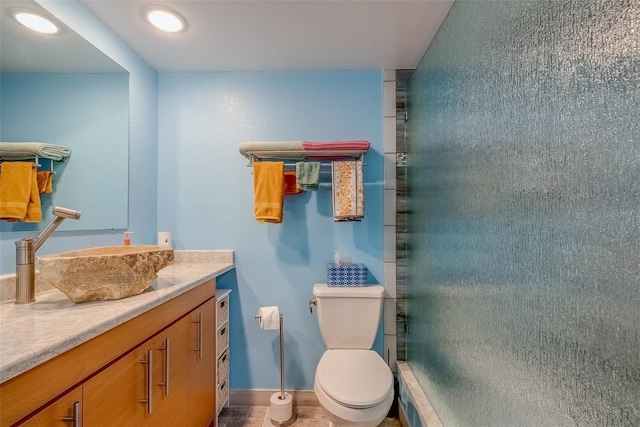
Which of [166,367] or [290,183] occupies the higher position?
[290,183]

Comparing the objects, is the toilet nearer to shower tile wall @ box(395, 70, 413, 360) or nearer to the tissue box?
the tissue box

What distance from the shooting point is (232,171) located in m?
2.01

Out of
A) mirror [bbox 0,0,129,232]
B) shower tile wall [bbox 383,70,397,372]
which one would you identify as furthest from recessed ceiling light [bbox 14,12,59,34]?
shower tile wall [bbox 383,70,397,372]

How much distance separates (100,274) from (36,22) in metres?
1.05

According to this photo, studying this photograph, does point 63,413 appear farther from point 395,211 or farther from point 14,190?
point 395,211

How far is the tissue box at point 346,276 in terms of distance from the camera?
1839 millimetres

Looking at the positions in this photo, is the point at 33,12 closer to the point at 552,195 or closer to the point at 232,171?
the point at 232,171

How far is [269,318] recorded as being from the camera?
5.88 ft

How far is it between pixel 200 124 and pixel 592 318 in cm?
211

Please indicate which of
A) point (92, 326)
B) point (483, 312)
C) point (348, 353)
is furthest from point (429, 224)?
point (92, 326)

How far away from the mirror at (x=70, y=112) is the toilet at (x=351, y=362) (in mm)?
1263

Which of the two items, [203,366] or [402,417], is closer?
[203,366]

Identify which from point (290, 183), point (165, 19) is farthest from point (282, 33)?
point (290, 183)

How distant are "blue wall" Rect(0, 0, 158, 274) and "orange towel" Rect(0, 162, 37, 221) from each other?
10 cm
